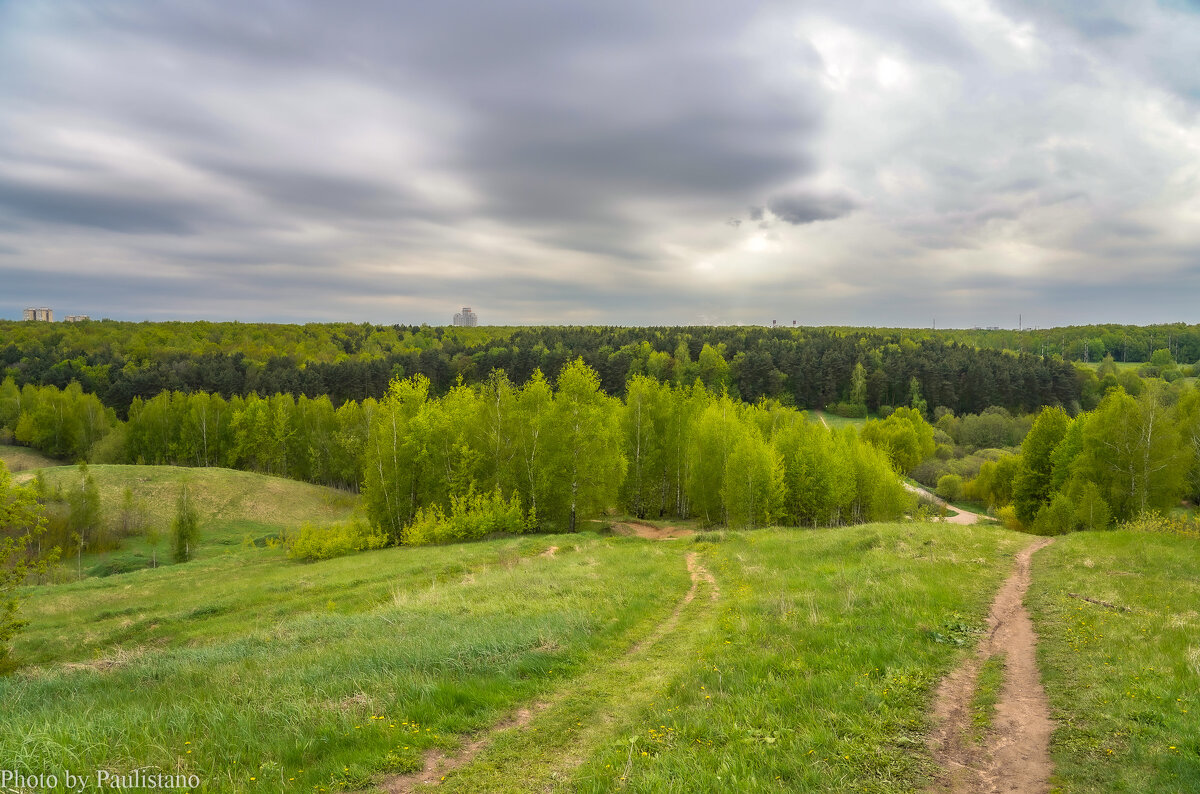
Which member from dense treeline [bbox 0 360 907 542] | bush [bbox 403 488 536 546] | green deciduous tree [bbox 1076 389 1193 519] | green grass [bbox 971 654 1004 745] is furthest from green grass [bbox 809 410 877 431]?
green grass [bbox 971 654 1004 745]

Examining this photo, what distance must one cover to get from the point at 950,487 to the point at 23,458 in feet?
456

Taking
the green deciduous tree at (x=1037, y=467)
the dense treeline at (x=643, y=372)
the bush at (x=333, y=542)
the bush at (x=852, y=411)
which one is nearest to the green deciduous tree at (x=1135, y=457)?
the green deciduous tree at (x=1037, y=467)

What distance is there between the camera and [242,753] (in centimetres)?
732

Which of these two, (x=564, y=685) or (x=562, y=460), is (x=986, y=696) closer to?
(x=564, y=685)

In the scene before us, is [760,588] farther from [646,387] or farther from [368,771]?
[646,387]

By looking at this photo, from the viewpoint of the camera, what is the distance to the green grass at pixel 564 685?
7.13m

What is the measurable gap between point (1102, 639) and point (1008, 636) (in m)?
1.63

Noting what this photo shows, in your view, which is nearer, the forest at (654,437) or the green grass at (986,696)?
the green grass at (986,696)

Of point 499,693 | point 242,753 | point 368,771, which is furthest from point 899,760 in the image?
point 242,753

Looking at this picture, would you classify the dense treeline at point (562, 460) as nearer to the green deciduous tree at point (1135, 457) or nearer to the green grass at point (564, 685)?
the green grass at point (564, 685)

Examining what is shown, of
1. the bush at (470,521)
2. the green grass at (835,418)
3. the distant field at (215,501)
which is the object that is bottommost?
the distant field at (215,501)

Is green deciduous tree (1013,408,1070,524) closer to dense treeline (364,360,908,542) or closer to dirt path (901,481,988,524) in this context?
dirt path (901,481,988,524)

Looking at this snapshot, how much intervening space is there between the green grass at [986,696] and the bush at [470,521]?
1258 inches

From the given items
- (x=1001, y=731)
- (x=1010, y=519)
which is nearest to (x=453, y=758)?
(x=1001, y=731)
